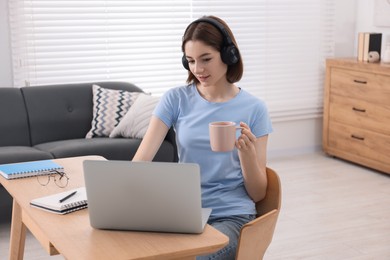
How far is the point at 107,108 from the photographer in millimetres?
4488

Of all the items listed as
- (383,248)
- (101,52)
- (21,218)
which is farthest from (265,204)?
(101,52)

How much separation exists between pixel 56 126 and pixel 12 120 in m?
0.30

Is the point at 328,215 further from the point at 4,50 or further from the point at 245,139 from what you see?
the point at 4,50

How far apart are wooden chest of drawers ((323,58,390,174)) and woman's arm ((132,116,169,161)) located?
2915 millimetres

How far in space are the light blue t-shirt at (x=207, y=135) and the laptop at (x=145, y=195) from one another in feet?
1.56

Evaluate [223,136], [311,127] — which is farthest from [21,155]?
[311,127]

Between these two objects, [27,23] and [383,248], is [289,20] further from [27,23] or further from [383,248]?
[383,248]

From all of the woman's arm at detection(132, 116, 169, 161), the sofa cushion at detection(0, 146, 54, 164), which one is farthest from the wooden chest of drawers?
the woman's arm at detection(132, 116, 169, 161)

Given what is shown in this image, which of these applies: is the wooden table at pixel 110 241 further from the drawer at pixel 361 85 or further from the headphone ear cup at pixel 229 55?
the drawer at pixel 361 85

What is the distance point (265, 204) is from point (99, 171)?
781mm

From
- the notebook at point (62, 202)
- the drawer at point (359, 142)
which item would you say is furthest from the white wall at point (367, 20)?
the notebook at point (62, 202)

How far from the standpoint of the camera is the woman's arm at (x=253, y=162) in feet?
7.04

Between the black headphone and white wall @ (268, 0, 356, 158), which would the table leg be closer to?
the black headphone

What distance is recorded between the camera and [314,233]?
3.80 metres
